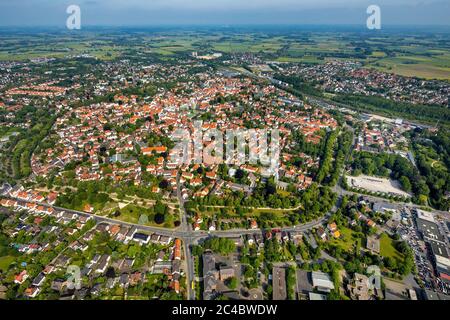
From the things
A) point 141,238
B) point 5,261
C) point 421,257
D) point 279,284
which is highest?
point 141,238

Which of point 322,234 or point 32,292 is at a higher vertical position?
point 322,234

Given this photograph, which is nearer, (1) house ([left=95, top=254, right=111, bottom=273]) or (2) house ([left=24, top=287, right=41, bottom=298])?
(2) house ([left=24, top=287, right=41, bottom=298])

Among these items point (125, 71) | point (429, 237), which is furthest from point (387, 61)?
point (429, 237)

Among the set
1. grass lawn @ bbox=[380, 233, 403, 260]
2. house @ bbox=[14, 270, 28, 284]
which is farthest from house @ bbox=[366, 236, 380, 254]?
house @ bbox=[14, 270, 28, 284]

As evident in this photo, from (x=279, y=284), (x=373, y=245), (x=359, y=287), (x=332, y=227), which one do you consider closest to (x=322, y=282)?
(x=359, y=287)

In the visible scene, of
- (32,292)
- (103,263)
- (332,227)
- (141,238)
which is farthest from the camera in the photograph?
(332,227)

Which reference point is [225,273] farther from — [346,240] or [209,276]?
[346,240]

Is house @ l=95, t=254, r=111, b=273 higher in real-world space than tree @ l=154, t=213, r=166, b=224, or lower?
lower

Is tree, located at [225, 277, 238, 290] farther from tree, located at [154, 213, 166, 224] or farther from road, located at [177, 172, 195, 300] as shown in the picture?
tree, located at [154, 213, 166, 224]
